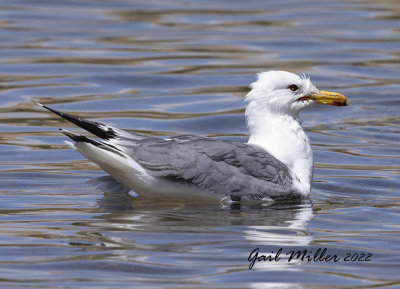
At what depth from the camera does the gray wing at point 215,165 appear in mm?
9336

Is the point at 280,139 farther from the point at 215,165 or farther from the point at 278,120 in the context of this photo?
the point at 215,165

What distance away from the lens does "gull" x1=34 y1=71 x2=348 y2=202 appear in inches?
366

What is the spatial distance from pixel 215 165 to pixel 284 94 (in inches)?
48.1

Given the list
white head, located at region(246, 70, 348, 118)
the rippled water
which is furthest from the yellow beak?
the rippled water

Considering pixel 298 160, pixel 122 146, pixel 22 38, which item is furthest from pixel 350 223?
pixel 22 38

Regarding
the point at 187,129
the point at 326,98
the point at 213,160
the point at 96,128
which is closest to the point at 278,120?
the point at 326,98

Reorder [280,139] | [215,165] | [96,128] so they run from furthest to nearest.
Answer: [280,139] → [215,165] → [96,128]

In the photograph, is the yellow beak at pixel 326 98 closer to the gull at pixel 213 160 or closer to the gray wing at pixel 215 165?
the gull at pixel 213 160

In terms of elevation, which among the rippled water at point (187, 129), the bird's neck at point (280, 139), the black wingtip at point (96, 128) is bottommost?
the rippled water at point (187, 129)

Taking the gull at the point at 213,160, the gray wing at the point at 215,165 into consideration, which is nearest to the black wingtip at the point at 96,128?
the gull at the point at 213,160

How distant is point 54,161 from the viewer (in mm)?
11492

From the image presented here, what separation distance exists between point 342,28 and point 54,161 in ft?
31.3

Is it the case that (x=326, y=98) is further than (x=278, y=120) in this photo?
Yes

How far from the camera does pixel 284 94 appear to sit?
10.2m
